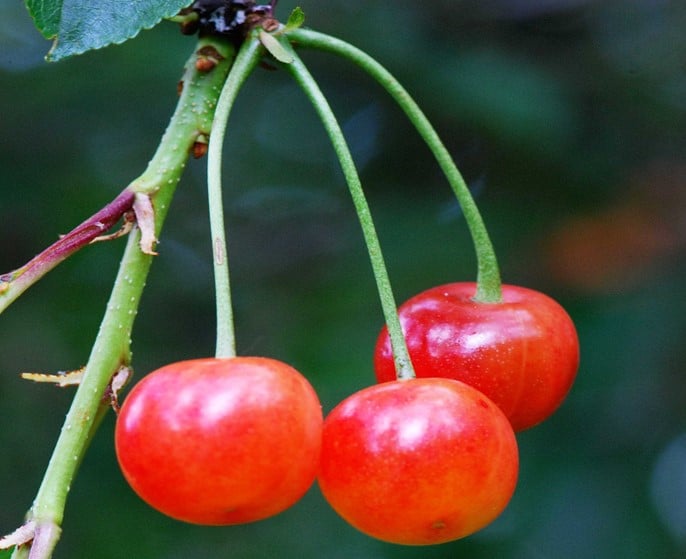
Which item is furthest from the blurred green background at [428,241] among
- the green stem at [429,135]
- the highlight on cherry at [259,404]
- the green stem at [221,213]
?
the green stem at [221,213]

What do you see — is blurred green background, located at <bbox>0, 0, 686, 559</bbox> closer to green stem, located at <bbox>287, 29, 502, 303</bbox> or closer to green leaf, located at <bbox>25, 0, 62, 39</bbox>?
green stem, located at <bbox>287, 29, 502, 303</bbox>

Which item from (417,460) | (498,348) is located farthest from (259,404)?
(498,348)

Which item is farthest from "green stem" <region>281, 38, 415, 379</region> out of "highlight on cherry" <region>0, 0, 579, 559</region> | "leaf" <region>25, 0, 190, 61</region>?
"leaf" <region>25, 0, 190, 61</region>

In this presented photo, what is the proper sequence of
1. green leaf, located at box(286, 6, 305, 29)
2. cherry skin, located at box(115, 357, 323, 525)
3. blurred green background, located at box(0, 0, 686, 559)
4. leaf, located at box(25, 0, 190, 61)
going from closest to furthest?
cherry skin, located at box(115, 357, 323, 525) < leaf, located at box(25, 0, 190, 61) < green leaf, located at box(286, 6, 305, 29) < blurred green background, located at box(0, 0, 686, 559)

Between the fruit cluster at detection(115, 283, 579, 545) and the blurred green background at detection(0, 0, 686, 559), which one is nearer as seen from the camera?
the fruit cluster at detection(115, 283, 579, 545)

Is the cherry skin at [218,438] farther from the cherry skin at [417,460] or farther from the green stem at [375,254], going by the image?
the green stem at [375,254]

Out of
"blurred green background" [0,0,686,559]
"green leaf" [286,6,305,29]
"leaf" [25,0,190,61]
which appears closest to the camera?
"leaf" [25,0,190,61]

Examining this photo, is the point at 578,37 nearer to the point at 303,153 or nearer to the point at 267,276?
the point at 303,153

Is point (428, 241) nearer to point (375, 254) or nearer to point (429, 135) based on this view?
point (429, 135)
